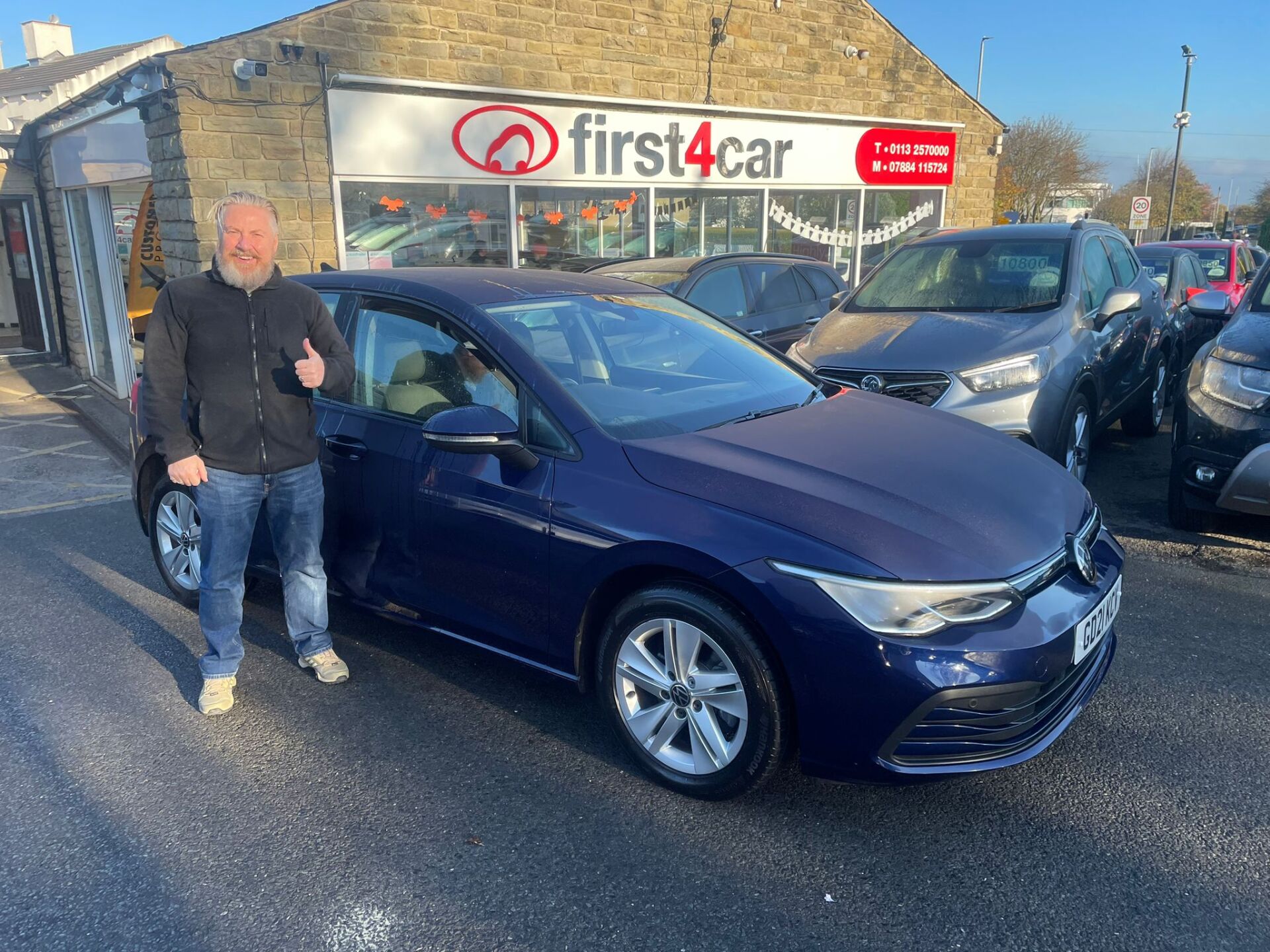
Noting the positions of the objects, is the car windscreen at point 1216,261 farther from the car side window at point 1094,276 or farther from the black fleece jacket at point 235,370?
the black fleece jacket at point 235,370

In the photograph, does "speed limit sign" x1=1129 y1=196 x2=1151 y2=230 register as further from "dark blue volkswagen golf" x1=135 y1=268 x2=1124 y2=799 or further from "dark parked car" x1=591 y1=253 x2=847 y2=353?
"dark blue volkswagen golf" x1=135 y1=268 x2=1124 y2=799

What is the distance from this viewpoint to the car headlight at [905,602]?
2.51 meters

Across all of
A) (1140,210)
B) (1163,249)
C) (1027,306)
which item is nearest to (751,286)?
(1027,306)

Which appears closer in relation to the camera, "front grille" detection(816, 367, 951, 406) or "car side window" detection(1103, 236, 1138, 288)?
"front grille" detection(816, 367, 951, 406)

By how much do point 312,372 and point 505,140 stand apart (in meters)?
7.50

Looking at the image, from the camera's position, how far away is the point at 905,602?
252 centimetres

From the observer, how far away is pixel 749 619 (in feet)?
8.84

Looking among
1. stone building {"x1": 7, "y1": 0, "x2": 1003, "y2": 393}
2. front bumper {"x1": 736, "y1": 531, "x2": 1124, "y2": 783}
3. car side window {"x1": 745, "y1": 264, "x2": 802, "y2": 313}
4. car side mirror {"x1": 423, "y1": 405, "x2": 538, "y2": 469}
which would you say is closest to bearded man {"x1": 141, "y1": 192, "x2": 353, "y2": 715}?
car side mirror {"x1": 423, "y1": 405, "x2": 538, "y2": 469}

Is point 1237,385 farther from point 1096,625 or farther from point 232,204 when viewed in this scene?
point 232,204

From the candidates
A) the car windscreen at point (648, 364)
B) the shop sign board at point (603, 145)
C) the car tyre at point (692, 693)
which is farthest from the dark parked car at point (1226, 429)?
the shop sign board at point (603, 145)

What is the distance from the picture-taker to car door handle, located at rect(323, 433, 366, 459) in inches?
145

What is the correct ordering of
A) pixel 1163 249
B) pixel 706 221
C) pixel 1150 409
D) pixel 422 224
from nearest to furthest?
pixel 1150 409
pixel 422 224
pixel 1163 249
pixel 706 221

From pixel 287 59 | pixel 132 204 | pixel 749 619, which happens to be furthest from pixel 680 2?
pixel 749 619

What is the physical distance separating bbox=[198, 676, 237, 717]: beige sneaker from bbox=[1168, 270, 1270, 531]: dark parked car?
469 cm
